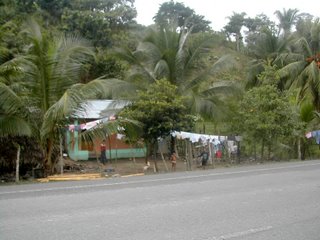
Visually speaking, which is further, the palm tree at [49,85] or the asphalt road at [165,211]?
the palm tree at [49,85]

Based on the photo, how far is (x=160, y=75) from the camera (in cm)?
2495

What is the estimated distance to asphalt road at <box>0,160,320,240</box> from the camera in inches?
265

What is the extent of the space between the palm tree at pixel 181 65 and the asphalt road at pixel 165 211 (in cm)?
1256

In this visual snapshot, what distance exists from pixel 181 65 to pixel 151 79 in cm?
180

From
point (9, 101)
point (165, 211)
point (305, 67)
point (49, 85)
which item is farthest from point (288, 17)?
point (165, 211)

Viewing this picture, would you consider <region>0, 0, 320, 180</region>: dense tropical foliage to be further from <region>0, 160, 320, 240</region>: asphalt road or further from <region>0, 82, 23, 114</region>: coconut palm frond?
<region>0, 160, 320, 240</region>: asphalt road

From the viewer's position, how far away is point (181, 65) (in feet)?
81.8

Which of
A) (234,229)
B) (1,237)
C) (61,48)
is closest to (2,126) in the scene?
(61,48)

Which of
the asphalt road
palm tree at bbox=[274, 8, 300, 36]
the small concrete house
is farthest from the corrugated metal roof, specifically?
palm tree at bbox=[274, 8, 300, 36]

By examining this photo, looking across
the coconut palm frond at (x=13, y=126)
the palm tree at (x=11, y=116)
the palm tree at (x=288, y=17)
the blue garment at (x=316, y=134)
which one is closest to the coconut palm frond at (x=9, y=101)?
the palm tree at (x=11, y=116)

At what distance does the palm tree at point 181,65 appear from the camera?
2486cm

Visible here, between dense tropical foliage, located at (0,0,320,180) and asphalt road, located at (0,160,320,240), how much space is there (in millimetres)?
4988

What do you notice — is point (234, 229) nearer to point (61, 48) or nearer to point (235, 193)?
point (235, 193)

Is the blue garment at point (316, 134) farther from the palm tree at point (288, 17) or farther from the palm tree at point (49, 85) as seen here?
the palm tree at point (288, 17)
